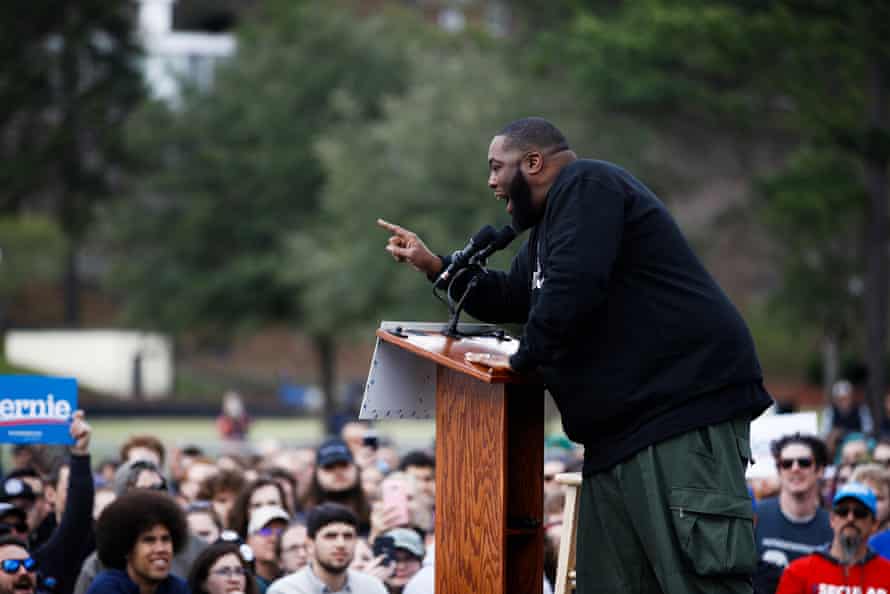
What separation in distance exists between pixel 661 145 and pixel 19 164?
2568 centimetres

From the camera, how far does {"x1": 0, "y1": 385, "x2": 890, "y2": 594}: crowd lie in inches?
303

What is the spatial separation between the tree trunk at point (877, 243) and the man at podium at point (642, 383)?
63.8 feet

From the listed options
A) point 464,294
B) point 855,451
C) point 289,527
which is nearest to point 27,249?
point 855,451

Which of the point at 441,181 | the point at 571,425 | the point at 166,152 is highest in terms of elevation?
the point at 166,152

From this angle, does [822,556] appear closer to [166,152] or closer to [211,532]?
[211,532]

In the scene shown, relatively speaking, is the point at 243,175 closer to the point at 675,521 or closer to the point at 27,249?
the point at 27,249

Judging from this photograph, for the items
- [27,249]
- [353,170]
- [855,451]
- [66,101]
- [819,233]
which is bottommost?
[855,451]

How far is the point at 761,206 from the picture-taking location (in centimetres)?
3459

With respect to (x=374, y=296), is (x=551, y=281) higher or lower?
lower

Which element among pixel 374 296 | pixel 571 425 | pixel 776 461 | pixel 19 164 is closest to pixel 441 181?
pixel 374 296

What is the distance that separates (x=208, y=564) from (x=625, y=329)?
139 inches

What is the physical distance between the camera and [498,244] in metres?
5.95

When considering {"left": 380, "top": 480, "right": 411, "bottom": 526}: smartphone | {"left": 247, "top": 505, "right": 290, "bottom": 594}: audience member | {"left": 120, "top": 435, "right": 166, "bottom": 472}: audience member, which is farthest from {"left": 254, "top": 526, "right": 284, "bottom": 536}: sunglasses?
{"left": 120, "top": 435, "right": 166, "bottom": 472}: audience member

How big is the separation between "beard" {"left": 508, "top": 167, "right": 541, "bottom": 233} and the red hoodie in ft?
10.7
